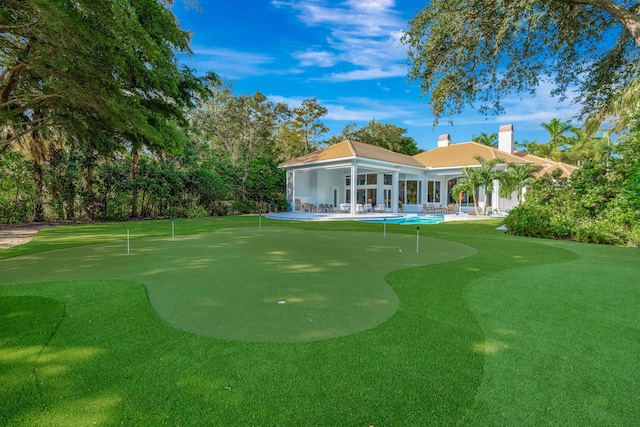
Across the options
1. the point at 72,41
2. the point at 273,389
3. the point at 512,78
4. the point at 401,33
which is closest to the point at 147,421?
the point at 273,389

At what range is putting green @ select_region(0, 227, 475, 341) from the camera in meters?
3.44

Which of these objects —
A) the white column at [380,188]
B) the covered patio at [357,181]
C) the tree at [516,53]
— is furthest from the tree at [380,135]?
the tree at [516,53]

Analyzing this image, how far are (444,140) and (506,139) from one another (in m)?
5.40

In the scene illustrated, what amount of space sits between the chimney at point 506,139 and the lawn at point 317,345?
25113 millimetres

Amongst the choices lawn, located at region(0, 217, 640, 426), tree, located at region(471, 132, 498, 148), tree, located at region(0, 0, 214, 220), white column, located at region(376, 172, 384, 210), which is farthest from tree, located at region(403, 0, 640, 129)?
tree, located at region(471, 132, 498, 148)

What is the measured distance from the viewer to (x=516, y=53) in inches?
382

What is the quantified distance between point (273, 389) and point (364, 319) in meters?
1.56

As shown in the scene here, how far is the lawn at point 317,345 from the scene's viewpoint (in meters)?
2.04

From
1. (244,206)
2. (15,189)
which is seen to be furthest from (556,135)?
(15,189)

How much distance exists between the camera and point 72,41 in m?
6.79

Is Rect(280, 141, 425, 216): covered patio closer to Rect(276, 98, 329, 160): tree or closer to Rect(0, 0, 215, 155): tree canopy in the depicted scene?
Rect(276, 98, 329, 160): tree

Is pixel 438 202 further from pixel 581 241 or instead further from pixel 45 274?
pixel 45 274

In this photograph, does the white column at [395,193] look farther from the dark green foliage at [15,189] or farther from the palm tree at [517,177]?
the dark green foliage at [15,189]

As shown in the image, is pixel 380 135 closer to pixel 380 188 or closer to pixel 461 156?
pixel 461 156
